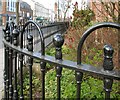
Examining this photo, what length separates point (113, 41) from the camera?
147 inches

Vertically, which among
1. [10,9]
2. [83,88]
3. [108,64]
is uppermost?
[10,9]

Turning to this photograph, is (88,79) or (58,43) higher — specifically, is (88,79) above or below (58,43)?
below

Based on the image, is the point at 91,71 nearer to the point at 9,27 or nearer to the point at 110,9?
the point at 9,27

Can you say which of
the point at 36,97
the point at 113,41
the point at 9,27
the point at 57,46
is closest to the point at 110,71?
the point at 57,46

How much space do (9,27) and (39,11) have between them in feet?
167

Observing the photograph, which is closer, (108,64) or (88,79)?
(108,64)

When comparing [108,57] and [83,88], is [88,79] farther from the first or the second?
[108,57]

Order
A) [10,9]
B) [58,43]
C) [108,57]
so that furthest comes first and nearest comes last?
[10,9] < [58,43] < [108,57]

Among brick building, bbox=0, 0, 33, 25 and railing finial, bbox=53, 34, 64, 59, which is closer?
railing finial, bbox=53, 34, 64, 59

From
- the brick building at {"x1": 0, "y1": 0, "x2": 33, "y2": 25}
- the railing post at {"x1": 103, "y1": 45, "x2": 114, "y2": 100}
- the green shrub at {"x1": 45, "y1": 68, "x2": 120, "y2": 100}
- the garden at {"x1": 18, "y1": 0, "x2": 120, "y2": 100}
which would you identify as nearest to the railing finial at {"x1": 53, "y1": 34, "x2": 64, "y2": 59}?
the railing post at {"x1": 103, "y1": 45, "x2": 114, "y2": 100}

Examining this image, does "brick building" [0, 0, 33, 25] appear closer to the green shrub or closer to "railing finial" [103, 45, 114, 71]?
the green shrub

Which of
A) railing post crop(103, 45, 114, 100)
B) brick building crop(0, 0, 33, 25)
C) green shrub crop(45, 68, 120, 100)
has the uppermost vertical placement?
brick building crop(0, 0, 33, 25)

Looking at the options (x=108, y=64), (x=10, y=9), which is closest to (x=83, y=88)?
(x=108, y=64)

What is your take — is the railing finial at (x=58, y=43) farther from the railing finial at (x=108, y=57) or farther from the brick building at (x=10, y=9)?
the brick building at (x=10, y=9)
